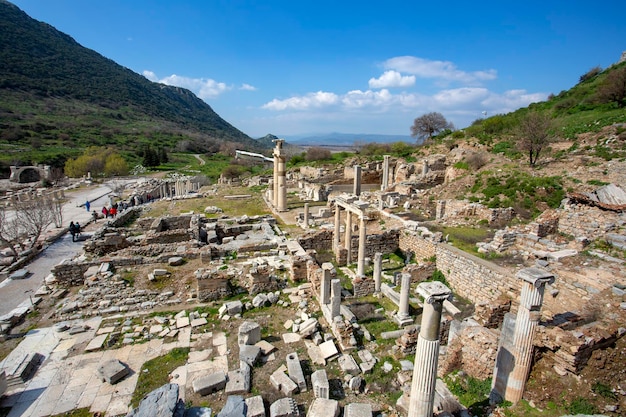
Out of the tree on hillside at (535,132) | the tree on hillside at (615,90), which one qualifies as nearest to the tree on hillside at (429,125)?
the tree on hillside at (615,90)

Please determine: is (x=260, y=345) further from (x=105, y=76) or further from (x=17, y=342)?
(x=105, y=76)

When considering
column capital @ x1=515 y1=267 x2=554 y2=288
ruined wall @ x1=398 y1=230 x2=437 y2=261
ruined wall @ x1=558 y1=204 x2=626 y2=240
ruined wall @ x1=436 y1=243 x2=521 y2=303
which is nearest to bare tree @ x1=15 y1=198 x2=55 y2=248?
ruined wall @ x1=398 y1=230 x2=437 y2=261

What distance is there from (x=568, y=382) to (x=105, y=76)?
555 feet

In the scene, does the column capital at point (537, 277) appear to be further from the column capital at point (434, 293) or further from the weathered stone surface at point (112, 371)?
the weathered stone surface at point (112, 371)

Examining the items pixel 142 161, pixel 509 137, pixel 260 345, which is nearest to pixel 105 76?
pixel 142 161

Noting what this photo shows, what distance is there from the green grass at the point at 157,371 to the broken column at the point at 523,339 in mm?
7750

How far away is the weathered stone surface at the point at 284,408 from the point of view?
6531mm

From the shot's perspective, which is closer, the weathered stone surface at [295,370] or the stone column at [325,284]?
the weathered stone surface at [295,370]

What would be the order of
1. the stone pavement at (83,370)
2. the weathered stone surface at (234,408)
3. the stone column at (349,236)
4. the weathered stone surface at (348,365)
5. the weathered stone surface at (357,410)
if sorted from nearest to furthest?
1. the weathered stone surface at (234,408)
2. the weathered stone surface at (357,410)
3. the stone pavement at (83,370)
4. the weathered stone surface at (348,365)
5. the stone column at (349,236)

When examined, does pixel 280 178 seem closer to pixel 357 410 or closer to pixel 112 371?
pixel 112 371

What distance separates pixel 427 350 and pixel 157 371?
21.7 ft

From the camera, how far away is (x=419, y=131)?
6238 cm

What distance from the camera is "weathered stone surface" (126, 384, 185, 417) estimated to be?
222 inches

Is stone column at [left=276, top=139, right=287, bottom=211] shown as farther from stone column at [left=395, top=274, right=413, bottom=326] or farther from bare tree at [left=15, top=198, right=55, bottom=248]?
stone column at [left=395, top=274, right=413, bottom=326]
